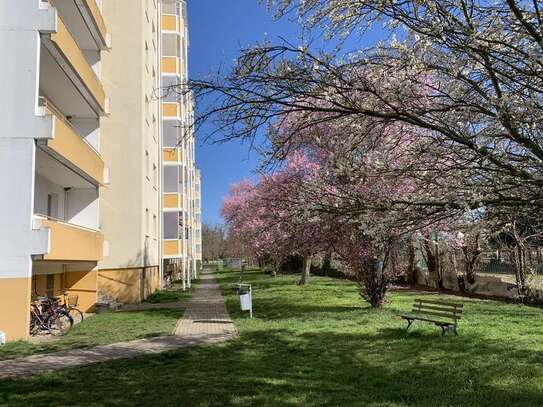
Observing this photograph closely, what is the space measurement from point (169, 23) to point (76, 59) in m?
20.5

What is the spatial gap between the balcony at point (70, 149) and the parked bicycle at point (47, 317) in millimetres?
3751

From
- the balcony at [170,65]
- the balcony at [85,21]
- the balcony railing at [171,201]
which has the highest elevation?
the balcony at [170,65]

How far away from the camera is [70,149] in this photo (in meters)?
15.0

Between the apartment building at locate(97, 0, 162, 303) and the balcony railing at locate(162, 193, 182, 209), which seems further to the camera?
the balcony railing at locate(162, 193, 182, 209)

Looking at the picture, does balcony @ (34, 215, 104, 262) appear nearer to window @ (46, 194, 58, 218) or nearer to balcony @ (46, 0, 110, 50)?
window @ (46, 194, 58, 218)

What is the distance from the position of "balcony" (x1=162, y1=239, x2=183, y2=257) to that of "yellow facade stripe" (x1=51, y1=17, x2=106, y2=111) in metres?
12.8

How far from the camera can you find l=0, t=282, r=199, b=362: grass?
1099 centimetres

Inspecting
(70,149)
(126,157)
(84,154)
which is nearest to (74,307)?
(84,154)

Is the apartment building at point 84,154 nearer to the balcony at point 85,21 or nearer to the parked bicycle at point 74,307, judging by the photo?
the balcony at point 85,21

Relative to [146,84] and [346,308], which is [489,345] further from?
[146,84]

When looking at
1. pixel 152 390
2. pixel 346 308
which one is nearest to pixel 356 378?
pixel 152 390

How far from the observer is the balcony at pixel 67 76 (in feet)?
45.5

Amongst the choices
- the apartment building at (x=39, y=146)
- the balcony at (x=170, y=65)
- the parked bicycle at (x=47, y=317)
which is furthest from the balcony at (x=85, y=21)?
the balcony at (x=170, y=65)

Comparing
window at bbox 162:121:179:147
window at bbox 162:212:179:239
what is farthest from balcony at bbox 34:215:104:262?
window at bbox 162:121:179:147
